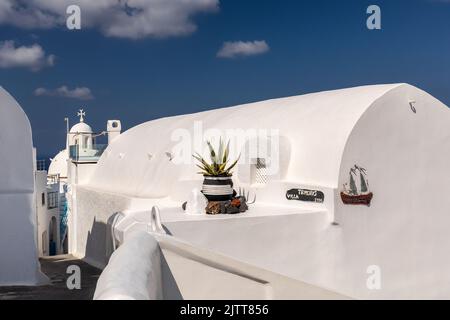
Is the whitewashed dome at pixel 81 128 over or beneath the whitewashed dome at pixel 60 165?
over

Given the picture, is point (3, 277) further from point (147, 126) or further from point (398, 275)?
point (147, 126)

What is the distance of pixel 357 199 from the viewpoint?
34.4 ft

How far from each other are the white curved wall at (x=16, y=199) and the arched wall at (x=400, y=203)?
650cm

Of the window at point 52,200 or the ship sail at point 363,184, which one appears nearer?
the ship sail at point 363,184

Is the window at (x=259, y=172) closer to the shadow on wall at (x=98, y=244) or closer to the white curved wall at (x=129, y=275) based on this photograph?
the shadow on wall at (x=98, y=244)

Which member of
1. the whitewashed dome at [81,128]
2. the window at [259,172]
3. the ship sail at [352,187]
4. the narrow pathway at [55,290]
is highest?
the whitewashed dome at [81,128]

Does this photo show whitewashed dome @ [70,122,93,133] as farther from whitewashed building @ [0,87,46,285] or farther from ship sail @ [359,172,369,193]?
ship sail @ [359,172,369,193]

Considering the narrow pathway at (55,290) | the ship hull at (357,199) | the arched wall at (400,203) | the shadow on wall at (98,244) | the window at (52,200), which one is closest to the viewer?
the narrow pathway at (55,290)

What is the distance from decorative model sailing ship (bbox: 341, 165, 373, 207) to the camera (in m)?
10.3

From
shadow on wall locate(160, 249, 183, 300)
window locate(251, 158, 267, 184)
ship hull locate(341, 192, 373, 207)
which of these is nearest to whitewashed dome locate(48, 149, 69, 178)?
window locate(251, 158, 267, 184)

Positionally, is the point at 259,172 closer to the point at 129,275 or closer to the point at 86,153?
the point at 129,275

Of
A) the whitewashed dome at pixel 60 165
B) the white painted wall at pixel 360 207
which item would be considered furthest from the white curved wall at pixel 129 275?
the whitewashed dome at pixel 60 165

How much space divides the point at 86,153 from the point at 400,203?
50.2ft

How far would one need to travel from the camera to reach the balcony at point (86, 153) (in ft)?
71.3
